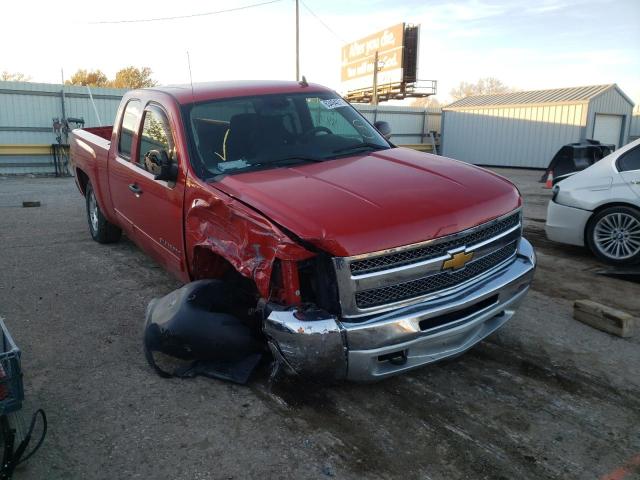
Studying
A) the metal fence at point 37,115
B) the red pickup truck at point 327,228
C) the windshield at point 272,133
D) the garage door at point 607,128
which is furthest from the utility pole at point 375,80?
the red pickup truck at point 327,228

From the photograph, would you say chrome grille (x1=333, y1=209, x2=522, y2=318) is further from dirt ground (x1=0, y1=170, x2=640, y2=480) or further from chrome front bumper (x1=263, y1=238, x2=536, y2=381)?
dirt ground (x1=0, y1=170, x2=640, y2=480)

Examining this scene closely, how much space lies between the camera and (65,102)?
17484 mm

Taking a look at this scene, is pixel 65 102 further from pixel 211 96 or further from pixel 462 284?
pixel 462 284

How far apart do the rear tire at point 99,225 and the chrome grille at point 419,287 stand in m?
4.90

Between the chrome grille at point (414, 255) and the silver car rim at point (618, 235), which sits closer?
the chrome grille at point (414, 255)

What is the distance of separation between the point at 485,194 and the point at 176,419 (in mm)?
2282

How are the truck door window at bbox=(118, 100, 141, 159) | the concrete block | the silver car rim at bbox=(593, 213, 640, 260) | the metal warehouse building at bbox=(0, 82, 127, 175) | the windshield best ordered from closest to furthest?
the windshield < the concrete block < the truck door window at bbox=(118, 100, 141, 159) < the silver car rim at bbox=(593, 213, 640, 260) < the metal warehouse building at bbox=(0, 82, 127, 175)

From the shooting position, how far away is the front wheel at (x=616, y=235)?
18.3 ft

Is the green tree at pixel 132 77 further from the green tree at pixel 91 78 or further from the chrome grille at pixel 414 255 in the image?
the chrome grille at pixel 414 255

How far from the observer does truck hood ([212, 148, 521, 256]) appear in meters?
2.58

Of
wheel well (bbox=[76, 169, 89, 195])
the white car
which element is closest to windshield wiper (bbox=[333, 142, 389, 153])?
the white car

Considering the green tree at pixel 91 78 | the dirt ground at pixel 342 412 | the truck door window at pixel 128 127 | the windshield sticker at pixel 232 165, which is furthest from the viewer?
the green tree at pixel 91 78

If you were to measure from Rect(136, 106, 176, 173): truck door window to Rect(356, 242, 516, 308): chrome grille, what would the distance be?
194 centimetres

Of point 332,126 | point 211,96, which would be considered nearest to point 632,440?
point 332,126
